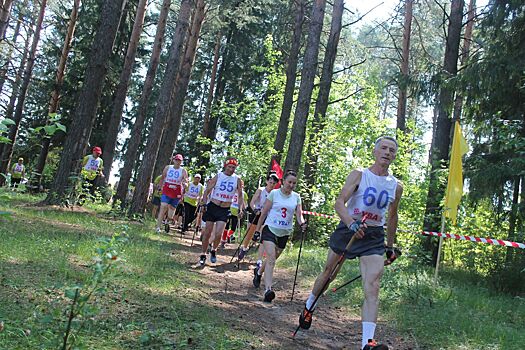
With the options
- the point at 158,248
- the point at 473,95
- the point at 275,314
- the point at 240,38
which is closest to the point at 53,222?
the point at 158,248

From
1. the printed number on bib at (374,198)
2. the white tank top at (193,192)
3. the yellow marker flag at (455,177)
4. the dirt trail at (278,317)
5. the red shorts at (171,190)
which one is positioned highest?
the yellow marker flag at (455,177)

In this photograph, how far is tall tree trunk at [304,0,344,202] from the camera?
58.8ft

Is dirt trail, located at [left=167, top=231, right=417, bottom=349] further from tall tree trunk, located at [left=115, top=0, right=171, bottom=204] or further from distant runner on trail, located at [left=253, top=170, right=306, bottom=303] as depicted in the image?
tall tree trunk, located at [left=115, top=0, right=171, bottom=204]

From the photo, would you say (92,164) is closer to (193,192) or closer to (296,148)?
(193,192)

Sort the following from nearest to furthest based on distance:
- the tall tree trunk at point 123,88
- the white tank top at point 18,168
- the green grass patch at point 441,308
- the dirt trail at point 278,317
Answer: the dirt trail at point 278,317 → the green grass patch at point 441,308 → the tall tree trunk at point 123,88 → the white tank top at point 18,168

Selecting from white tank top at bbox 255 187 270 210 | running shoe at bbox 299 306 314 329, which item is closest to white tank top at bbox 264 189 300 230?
running shoe at bbox 299 306 314 329

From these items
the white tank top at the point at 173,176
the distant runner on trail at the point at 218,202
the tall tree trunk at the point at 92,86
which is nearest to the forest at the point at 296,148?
the tall tree trunk at the point at 92,86

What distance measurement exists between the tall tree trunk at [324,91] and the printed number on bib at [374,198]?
39.5 ft

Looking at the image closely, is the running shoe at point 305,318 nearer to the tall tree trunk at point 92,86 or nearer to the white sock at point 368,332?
the white sock at point 368,332

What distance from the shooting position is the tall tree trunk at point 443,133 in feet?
46.3

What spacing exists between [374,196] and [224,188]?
4744mm

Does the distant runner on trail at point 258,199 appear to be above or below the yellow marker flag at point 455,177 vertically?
below

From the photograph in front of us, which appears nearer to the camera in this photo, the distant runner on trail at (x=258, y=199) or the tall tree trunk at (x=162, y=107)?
the distant runner on trail at (x=258, y=199)

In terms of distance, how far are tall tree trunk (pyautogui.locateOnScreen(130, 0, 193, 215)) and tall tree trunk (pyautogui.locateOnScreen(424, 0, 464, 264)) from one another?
26.2ft
